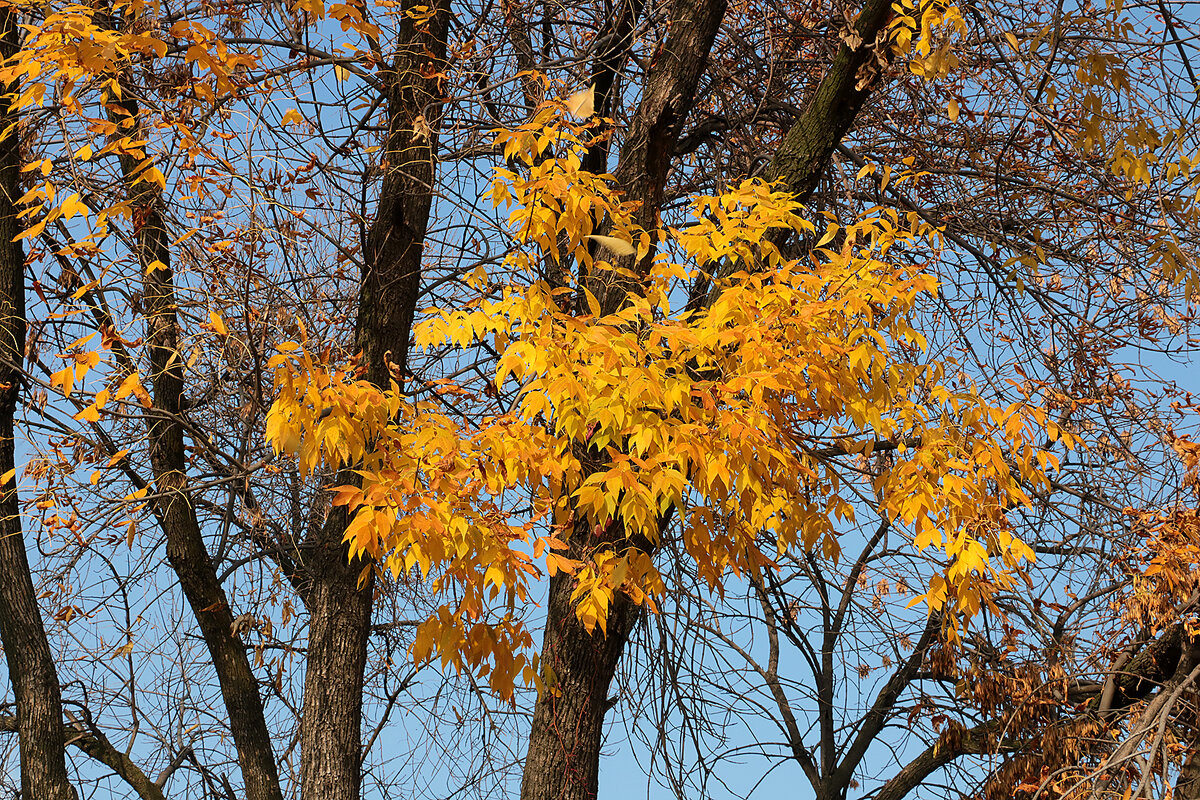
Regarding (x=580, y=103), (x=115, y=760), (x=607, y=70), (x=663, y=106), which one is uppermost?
(x=607, y=70)

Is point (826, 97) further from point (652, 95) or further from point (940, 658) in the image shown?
point (940, 658)

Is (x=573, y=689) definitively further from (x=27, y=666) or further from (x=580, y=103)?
(x=27, y=666)

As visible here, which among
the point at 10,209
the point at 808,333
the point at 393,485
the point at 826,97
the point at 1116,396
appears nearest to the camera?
the point at 393,485

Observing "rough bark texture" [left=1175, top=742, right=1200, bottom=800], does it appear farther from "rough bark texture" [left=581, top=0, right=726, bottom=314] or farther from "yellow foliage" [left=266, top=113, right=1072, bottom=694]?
"rough bark texture" [left=581, top=0, right=726, bottom=314]

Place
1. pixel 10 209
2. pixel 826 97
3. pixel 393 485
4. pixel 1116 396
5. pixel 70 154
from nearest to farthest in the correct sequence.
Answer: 1. pixel 393 485
2. pixel 70 154
3. pixel 826 97
4. pixel 10 209
5. pixel 1116 396

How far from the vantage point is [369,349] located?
514 centimetres

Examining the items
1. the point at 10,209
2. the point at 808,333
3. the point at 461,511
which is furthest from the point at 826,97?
the point at 10,209

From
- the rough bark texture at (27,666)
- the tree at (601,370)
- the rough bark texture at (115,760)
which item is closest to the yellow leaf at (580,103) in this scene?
the tree at (601,370)

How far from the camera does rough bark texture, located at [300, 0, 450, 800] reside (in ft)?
15.8

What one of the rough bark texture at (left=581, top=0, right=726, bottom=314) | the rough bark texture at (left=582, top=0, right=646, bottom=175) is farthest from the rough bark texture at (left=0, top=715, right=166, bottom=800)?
the rough bark texture at (left=582, top=0, right=646, bottom=175)

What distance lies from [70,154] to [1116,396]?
5.60 m

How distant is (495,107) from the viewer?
555 centimetres

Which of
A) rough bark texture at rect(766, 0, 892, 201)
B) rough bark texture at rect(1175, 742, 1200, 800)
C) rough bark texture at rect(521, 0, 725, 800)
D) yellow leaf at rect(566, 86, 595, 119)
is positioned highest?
rough bark texture at rect(766, 0, 892, 201)

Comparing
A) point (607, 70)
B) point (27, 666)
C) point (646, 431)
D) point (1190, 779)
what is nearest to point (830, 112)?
point (607, 70)
